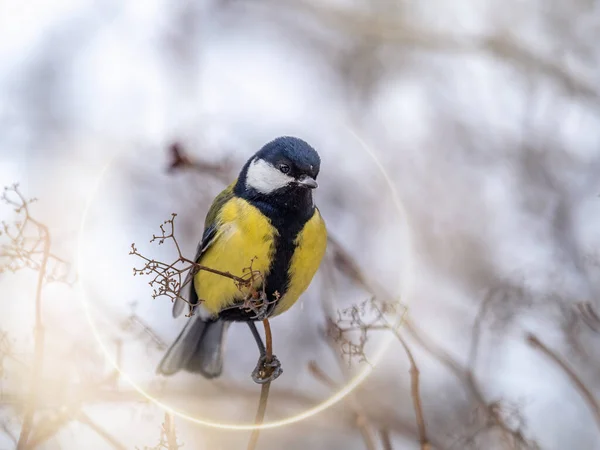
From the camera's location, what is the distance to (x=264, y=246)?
5.16 feet

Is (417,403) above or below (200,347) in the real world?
below

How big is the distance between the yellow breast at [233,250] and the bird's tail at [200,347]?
6.7 inches

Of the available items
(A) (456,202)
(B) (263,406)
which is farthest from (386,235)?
(A) (456,202)

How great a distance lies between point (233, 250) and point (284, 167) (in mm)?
237

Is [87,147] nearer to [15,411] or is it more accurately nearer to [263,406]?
[15,411]

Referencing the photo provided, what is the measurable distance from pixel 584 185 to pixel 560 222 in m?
0.28

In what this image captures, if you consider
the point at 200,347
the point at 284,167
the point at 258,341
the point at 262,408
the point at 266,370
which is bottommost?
the point at 262,408

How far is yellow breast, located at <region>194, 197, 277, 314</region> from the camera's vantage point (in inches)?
58.2

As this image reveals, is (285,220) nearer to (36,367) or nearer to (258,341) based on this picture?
(258,341)

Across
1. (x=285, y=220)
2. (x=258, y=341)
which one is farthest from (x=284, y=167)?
(x=258, y=341)

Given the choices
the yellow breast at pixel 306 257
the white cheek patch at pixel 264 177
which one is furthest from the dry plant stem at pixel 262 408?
the white cheek patch at pixel 264 177

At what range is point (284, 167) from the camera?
1458 mm

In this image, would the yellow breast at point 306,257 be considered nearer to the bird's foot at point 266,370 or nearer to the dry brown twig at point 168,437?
the bird's foot at point 266,370

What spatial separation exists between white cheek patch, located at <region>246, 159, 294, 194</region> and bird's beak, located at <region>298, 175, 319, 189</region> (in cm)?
3
